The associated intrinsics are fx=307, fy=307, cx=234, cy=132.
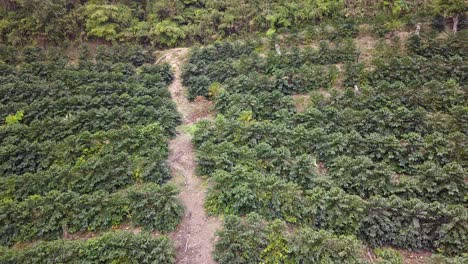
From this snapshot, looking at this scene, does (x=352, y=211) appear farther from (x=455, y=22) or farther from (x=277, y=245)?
(x=455, y=22)

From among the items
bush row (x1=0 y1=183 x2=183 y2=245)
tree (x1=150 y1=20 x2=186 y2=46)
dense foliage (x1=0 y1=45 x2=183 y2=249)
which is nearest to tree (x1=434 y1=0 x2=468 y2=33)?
tree (x1=150 y1=20 x2=186 y2=46)

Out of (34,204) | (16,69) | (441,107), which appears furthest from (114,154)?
(441,107)

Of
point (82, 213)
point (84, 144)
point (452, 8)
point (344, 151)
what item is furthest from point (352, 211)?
point (452, 8)

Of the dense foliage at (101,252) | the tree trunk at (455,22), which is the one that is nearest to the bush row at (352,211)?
the dense foliage at (101,252)

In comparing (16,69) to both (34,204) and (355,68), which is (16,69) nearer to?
(34,204)

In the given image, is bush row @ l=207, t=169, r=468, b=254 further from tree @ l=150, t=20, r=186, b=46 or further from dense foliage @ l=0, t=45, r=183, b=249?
tree @ l=150, t=20, r=186, b=46
